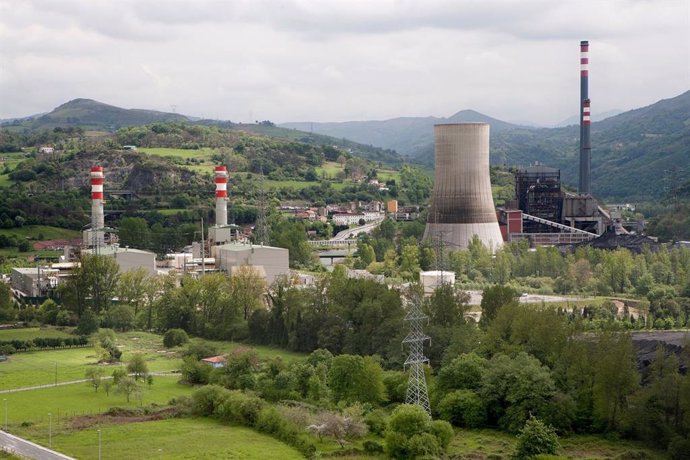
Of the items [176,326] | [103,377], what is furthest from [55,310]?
[103,377]

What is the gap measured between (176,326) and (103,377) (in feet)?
27.6

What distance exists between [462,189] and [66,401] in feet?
87.5

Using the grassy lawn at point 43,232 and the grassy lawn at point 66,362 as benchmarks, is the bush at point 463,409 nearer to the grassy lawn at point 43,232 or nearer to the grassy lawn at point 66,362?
the grassy lawn at point 66,362

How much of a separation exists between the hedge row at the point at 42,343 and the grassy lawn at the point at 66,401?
573 centimetres

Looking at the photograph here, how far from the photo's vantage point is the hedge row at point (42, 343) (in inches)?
1326

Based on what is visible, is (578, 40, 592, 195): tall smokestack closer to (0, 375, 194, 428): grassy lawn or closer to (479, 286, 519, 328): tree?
(479, 286, 519, 328): tree

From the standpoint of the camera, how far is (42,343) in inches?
1358

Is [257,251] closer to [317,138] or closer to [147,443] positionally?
[147,443]

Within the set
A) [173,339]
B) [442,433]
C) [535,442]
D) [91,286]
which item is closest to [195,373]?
[173,339]

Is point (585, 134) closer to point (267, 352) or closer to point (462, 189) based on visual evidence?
point (462, 189)

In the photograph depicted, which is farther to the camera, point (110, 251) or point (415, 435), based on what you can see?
point (110, 251)

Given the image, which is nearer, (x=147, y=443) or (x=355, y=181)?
(x=147, y=443)

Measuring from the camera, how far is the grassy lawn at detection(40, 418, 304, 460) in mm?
22094

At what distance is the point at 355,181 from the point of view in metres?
90.4
